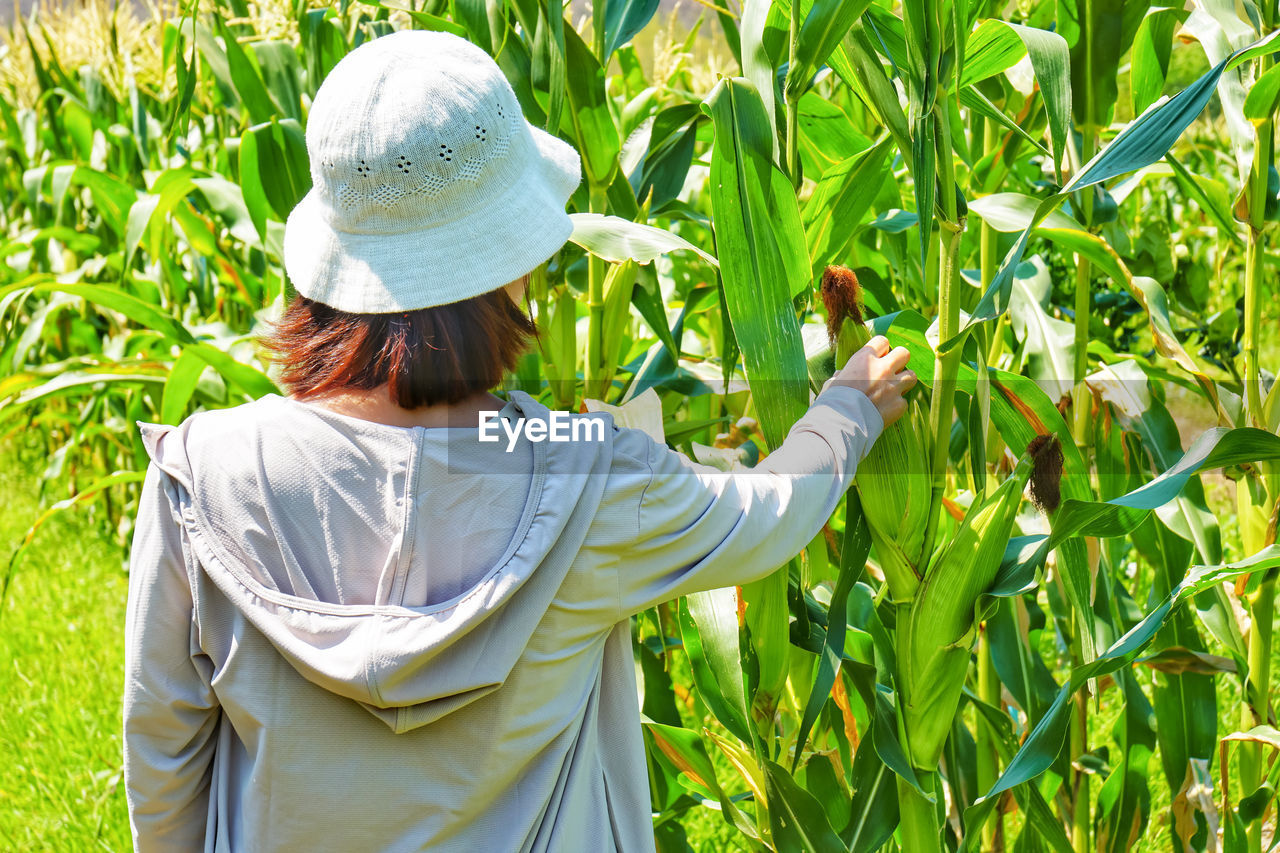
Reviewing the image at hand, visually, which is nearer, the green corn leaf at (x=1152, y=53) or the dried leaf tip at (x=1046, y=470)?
the dried leaf tip at (x=1046, y=470)

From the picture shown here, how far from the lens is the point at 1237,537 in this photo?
281cm

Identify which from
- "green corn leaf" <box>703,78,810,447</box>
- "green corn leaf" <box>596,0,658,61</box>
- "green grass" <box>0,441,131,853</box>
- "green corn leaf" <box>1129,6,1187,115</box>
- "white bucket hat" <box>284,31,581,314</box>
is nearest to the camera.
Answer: "white bucket hat" <box>284,31,581,314</box>

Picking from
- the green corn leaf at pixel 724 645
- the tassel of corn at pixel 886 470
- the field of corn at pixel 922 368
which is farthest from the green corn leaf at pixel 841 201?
the green corn leaf at pixel 724 645

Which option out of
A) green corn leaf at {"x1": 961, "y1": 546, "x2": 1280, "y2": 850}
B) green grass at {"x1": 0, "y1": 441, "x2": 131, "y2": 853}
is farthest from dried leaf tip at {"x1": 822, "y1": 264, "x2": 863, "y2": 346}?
green grass at {"x1": 0, "y1": 441, "x2": 131, "y2": 853}

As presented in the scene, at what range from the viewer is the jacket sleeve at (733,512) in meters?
0.83

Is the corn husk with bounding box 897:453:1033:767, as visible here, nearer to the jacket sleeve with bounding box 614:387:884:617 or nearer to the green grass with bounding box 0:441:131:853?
the jacket sleeve with bounding box 614:387:884:617

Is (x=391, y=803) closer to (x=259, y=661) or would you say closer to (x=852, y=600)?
(x=259, y=661)

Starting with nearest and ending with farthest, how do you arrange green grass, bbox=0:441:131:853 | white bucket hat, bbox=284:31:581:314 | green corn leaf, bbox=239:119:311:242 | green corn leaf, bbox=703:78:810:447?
1. white bucket hat, bbox=284:31:581:314
2. green corn leaf, bbox=703:78:810:447
3. green corn leaf, bbox=239:119:311:242
4. green grass, bbox=0:441:131:853

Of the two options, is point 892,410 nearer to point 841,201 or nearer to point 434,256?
point 841,201

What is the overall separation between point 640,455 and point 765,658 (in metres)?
0.29

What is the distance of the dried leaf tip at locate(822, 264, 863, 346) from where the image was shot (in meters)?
0.92

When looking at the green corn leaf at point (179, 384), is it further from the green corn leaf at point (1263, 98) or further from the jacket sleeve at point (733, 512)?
the green corn leaf at point (1263, 98)

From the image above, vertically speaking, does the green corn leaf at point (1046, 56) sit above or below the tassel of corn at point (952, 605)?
above

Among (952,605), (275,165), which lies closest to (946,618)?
(952,605)
